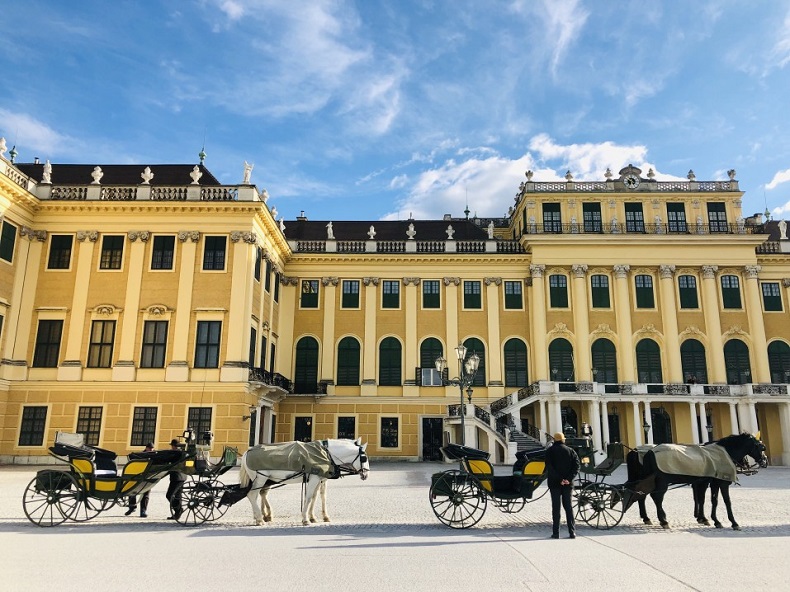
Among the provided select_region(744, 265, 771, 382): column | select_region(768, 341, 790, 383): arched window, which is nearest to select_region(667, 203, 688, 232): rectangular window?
select_region(744, 265, 771, 382): column

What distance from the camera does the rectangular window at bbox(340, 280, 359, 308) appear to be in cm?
3838

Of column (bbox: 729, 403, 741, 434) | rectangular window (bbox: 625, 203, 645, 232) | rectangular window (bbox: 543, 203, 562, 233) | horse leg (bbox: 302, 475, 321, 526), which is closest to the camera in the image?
horse leg (bbox: 302, 475, 321, 526)

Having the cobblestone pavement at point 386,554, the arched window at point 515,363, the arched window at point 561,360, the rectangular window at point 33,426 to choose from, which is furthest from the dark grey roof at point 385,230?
the cobblestone pavement at point 386,554

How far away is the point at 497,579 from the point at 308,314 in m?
31.4

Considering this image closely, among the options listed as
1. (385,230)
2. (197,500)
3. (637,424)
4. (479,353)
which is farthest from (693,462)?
(385,230)

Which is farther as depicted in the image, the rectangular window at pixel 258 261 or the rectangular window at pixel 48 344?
the rectangular window at pixel 258 261

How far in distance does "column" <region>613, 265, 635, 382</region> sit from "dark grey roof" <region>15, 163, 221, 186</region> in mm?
24231

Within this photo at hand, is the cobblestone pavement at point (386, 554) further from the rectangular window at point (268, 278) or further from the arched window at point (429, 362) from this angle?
the arched window at point (429, 362)

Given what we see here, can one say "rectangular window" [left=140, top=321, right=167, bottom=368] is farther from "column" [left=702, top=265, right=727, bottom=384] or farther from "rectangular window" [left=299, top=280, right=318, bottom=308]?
"column" [left=702, top=265, right=727, bottom=384]

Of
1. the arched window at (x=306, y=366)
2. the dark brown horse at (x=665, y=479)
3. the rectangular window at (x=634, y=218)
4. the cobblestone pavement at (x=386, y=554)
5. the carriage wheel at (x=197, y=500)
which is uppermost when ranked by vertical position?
the rectangular window at (x=634, y=218)

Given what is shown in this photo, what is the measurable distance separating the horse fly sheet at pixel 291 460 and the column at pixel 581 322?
27208 millimetres

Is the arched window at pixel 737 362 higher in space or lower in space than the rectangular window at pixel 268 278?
lower

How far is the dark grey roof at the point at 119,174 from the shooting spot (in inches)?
1368

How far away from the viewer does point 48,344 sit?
30.0m
